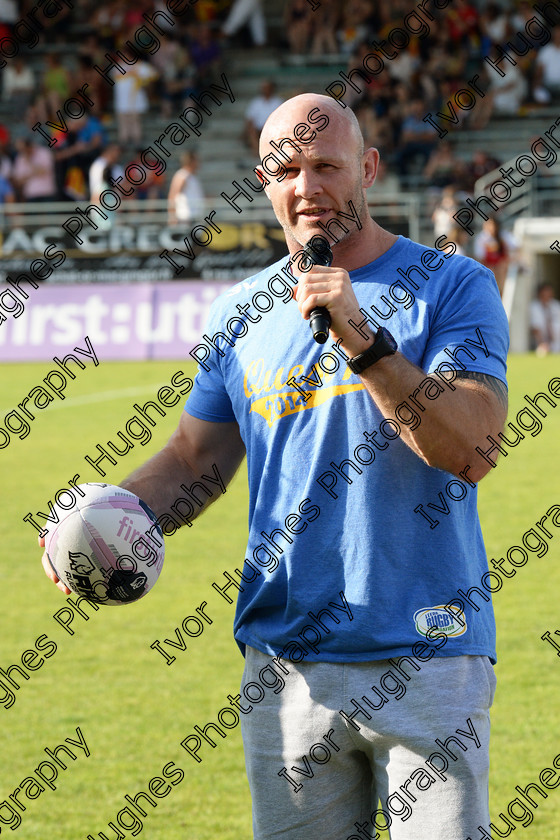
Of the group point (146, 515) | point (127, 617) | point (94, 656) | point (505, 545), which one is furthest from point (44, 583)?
point (146, 515)

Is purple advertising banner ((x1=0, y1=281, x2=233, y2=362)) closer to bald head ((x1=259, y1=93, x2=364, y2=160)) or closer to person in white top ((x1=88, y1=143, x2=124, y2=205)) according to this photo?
person in white top ((x1=88, y1=143, x2=124, y2=205))

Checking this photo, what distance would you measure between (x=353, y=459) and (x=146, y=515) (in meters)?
0.70

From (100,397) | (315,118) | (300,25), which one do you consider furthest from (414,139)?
(315,118)

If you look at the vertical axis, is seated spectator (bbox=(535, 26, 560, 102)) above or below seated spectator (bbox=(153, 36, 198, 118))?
above

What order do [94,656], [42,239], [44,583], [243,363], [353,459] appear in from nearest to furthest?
[353,459] < [243,363] < [94,656] < [44,583] < [42,239]

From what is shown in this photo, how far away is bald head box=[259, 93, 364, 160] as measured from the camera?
9.88 ft

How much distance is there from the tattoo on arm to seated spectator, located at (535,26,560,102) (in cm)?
2634

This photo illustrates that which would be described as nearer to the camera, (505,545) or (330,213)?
(330,213)

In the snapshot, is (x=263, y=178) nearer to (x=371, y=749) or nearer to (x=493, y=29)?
(x=371, y=749)

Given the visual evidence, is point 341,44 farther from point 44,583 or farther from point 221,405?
point 221,405

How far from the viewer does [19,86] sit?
29266 mm

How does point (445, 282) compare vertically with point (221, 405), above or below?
above

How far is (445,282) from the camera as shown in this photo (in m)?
2.92

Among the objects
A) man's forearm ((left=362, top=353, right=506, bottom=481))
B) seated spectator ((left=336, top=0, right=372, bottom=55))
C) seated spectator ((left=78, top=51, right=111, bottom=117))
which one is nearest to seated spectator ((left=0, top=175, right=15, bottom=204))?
seated spectator ((left=78, top=51, right=111, bottom=117))
